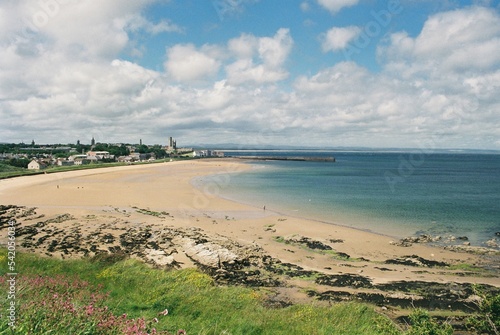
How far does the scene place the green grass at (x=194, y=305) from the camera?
911 cm

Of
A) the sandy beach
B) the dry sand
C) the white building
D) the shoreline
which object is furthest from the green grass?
the white building

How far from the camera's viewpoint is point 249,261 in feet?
59.0

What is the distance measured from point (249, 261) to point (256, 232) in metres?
7.12

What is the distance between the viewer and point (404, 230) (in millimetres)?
26562

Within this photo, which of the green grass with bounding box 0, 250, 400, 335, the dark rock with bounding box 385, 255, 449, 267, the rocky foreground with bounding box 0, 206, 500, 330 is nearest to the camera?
the green grass with bounding box 0, 250, 400, 335

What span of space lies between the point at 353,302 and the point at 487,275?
9.21m

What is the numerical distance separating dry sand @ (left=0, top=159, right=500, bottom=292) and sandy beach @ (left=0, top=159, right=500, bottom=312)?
0.05 m

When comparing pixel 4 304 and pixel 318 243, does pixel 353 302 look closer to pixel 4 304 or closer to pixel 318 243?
pixel 318 243

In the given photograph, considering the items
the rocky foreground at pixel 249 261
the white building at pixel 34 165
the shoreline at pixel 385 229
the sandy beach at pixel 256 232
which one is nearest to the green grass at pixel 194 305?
the rocky foreground at pixel 249 261

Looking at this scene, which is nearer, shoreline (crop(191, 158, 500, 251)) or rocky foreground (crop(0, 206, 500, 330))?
rocky foreground (crop(0, 206, 500, 330))

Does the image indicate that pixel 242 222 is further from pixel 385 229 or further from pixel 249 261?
pixel 385 229

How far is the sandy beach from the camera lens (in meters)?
17.3

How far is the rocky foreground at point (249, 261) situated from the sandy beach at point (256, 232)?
0.47 ft

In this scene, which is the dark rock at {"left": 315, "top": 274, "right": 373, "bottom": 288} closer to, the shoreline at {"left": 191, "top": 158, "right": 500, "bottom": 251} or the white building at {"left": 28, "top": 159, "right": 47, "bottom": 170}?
the shoreline at {"left": 191, "top": 158, "right": 500, "bottom": 251}
